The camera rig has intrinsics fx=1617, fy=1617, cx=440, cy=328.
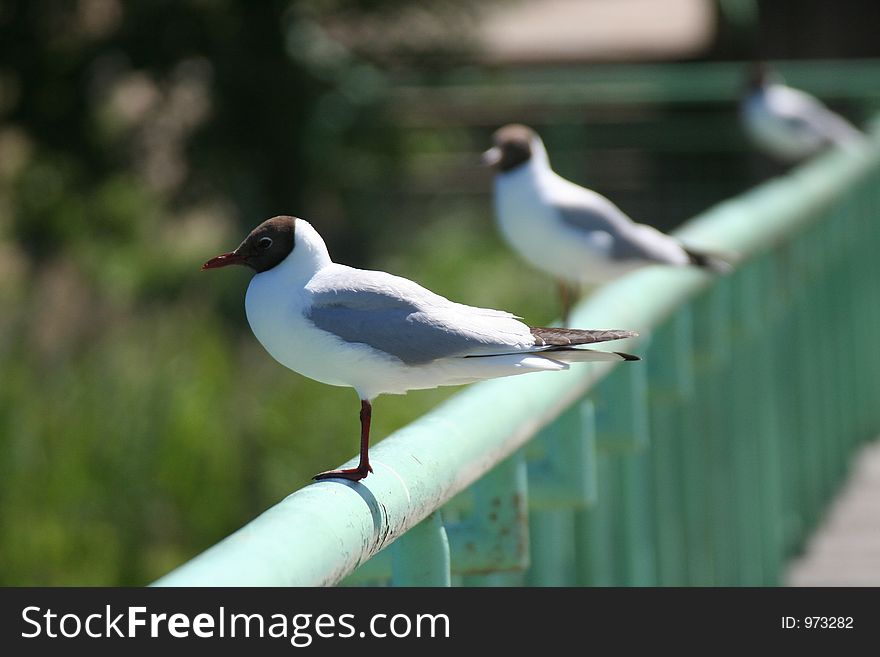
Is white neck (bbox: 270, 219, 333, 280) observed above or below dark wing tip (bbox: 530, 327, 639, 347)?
above

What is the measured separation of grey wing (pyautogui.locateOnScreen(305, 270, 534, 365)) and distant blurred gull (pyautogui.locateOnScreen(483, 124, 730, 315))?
1.34m

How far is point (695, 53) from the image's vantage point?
1597 cm

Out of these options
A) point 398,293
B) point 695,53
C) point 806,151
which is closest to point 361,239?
point 806,151

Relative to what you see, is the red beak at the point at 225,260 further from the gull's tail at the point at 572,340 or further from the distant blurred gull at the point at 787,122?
the distant blurred gull at the point at 787,122

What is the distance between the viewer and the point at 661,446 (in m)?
3.41

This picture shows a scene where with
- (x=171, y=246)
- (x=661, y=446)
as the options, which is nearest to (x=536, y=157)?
(x=661, y=446)

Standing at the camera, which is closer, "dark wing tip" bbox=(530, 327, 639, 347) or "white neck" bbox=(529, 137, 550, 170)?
"dark wing tip" bbox=(530, 327, 639, 347)

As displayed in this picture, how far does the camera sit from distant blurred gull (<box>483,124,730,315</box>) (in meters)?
3.18

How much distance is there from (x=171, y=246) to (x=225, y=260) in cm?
987

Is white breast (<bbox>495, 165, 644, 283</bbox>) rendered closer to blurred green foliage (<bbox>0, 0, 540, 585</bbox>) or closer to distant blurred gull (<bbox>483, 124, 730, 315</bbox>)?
distant blurred gull (<bbox>483, 124, 730, 315</bbox>)

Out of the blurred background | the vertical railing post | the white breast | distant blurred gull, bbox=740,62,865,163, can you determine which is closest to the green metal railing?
the vertical railing post
